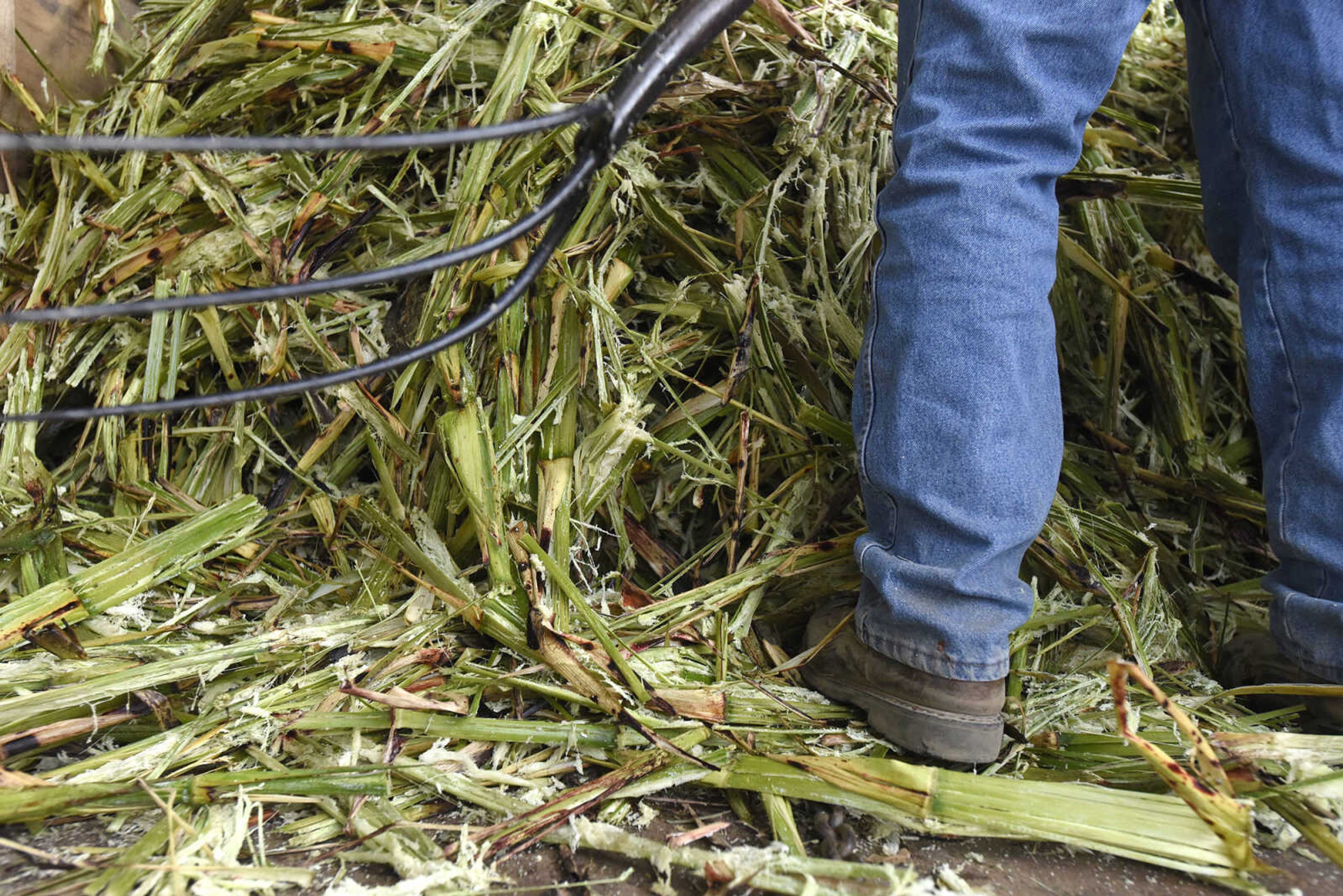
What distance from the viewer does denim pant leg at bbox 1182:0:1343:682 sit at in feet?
2.95

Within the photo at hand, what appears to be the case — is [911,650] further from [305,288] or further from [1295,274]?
[305,288]

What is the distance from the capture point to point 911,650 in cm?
92

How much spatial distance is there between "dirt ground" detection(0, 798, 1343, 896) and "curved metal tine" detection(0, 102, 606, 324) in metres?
0.47

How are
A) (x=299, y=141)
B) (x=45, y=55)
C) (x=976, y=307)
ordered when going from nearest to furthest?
(x=299, y=141)
(x=976, y=307)
(x=45, y=55)

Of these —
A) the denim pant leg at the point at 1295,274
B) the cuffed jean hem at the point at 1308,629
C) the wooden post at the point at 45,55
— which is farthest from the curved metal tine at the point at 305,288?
the wooden post at the point at 45,55

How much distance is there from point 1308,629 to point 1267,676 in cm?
17

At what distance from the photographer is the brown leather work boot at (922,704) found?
0.90m

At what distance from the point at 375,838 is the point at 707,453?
67cm

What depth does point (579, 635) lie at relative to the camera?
1.02 metres

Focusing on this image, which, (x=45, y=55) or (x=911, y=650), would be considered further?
(x=45, y=55)

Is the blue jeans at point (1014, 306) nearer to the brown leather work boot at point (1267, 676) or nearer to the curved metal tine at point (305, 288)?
the brown leather work boot at point (1267, 676)

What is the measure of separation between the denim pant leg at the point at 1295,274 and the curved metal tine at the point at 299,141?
74cm

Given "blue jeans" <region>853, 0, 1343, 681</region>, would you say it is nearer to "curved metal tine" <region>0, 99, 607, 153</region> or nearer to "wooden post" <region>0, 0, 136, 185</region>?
"curved metal tine" <region>0, 99, 607, 153</region>

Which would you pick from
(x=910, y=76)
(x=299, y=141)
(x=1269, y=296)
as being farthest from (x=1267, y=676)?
(x=299, y=141)
